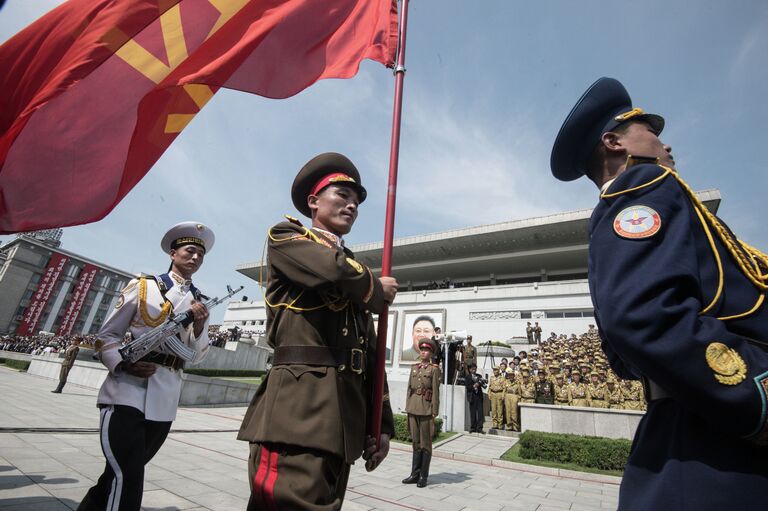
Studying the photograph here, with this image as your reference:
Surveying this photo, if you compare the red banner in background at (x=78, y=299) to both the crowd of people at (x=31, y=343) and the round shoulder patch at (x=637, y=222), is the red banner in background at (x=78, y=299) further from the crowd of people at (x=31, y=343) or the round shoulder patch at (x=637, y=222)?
the round shoulder patch at (x=637, y=222)

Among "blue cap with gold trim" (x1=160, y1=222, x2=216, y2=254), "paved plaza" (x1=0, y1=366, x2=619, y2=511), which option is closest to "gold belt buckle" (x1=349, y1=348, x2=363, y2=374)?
"blue cap with gold trim" (x1=160, y1=222, x2=216, y2=254)

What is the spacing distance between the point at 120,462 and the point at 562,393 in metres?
12.6

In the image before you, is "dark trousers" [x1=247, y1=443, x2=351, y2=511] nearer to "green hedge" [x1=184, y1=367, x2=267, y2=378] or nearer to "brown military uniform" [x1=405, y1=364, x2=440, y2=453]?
"brown military uniform" [x1=405, y1=364, x2=440, y2=453]

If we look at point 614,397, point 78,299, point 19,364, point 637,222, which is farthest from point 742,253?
point 78,299

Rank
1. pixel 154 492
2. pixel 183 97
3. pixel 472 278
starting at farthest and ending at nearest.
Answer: pixel 472 278 < pixel 154 492 < pixel 183 97

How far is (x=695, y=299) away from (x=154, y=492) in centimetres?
469

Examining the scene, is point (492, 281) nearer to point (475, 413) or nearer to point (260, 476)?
point (475, 413)

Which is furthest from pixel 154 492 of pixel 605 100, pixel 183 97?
pixel 605 100

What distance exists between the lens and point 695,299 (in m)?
1.09

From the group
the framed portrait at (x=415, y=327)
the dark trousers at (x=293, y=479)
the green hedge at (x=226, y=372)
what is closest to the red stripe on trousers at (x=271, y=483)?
the dark trousers at (x=293, y=479)

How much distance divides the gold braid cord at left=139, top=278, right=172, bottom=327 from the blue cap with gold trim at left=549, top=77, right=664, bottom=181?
2.83m

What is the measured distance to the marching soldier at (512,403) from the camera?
12.3m

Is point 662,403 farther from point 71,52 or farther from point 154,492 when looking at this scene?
point 154,492

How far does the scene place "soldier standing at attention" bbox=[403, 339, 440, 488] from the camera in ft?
19.1
